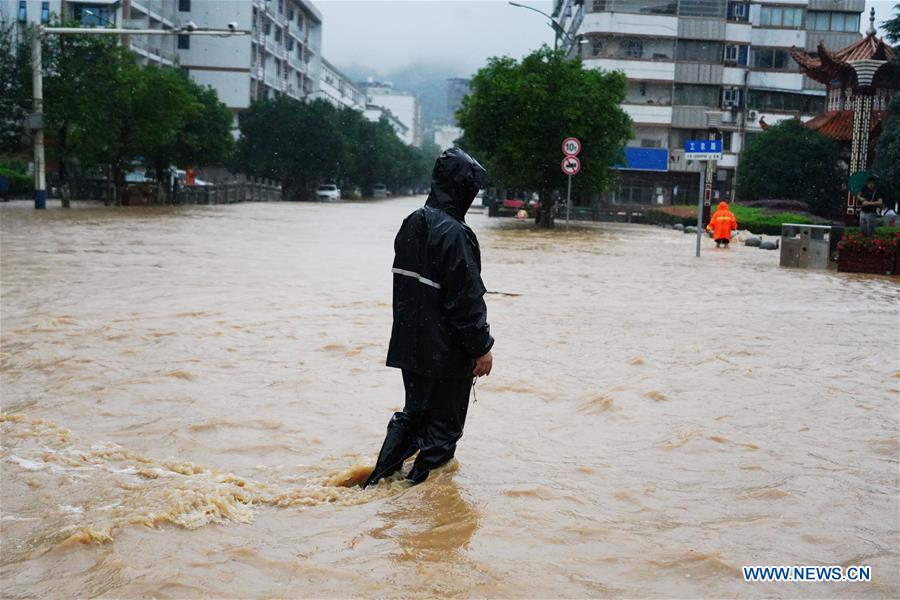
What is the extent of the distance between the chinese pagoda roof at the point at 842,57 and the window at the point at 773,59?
79.6 ft

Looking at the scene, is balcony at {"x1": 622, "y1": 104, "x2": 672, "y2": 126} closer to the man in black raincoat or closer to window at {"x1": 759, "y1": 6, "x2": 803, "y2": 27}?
window at {"x1": 759, "y1": 6, "x2": 803, "y2": 27}

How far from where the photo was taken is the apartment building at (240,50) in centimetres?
7550

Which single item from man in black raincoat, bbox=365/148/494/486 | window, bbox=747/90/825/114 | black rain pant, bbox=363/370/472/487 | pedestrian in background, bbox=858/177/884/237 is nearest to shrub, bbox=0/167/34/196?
pedestrian in background, bbox=858/177/884/237

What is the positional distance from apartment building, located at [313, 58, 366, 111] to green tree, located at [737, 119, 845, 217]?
204 feet

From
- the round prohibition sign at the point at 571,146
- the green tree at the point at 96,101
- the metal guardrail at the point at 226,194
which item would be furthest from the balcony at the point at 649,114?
the round prohibition sign at the point at 571,146

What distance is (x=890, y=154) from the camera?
113ft

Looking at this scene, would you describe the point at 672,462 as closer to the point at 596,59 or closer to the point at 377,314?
the point at 377,314

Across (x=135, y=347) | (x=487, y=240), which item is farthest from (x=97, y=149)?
(x=135, y=347)

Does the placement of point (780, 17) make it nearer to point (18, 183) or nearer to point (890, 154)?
point (890, 154)

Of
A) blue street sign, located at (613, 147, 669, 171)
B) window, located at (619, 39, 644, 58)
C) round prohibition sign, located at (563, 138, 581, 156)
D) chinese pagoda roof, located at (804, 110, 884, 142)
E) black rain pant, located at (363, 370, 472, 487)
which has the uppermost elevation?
window, located at (619, 39, 644, 58)

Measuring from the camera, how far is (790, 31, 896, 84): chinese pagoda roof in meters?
35.1

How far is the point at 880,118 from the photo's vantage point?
3797 cm

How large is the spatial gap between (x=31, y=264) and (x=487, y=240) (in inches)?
540

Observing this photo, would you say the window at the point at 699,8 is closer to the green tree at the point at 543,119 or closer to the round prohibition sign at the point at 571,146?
the green tree at the point at 543,119
